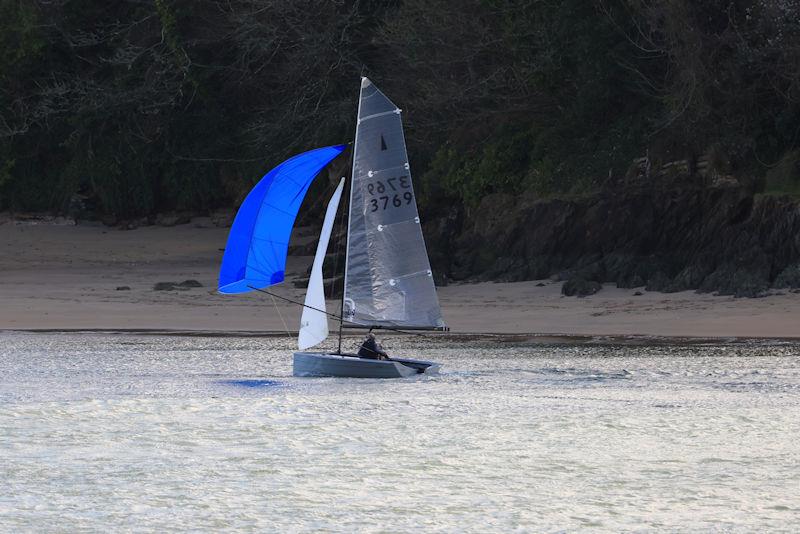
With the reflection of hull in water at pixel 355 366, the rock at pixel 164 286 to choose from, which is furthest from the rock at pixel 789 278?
the rock at pixel 164 286

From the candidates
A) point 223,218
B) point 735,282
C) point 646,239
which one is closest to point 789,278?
point 735,282

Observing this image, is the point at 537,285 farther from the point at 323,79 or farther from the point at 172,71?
the point at 172,71

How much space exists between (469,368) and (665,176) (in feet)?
35.4

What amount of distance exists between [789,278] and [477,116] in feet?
32.9

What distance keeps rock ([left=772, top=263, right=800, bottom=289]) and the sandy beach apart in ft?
0.86

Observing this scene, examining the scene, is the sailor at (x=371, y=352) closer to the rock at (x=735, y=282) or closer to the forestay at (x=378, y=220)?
the forestay at (x=378, y=220)

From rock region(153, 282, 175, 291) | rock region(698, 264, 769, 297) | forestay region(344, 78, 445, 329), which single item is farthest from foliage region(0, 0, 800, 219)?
forestay region(344, 78, 445, 329)

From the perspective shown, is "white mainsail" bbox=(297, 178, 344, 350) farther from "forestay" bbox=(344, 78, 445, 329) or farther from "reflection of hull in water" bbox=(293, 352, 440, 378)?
"forestay" bbox=(344, 78, 445, 329)

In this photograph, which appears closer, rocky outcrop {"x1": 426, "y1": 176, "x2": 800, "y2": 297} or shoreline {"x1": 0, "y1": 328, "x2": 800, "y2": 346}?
shoreline {"x1": 0, "y1": 328, "x2": 800, "y2": 346}

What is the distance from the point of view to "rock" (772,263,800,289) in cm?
2572

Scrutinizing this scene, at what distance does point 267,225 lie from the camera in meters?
19.2

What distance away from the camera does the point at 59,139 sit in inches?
1626

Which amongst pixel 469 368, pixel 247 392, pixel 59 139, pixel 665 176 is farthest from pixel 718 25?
pixel 59 139

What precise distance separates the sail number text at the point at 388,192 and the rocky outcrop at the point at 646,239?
891 cm
